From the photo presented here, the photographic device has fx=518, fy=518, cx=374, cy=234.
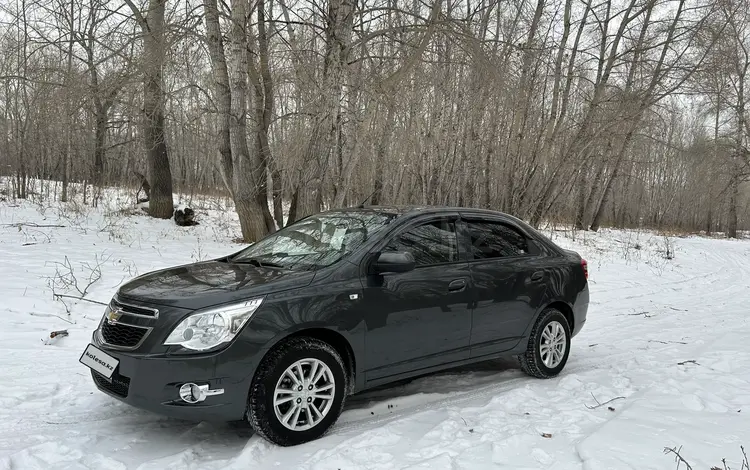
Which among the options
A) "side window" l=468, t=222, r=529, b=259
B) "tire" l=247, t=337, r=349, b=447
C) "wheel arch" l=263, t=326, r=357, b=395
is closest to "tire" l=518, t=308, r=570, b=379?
"side window" l=468, t=222, r=529, b=259

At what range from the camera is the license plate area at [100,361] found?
11.2 ft

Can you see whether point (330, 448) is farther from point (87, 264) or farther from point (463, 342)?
point (87, 264)

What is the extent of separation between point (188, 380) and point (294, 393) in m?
0.70

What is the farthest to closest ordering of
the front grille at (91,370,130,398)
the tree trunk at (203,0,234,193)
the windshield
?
the tree trunk at (203,0,234,193)
the windshield
the front grille at (91,370,130,398)

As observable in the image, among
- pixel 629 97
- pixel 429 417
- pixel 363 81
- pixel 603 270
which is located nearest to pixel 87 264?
pixel 363 81

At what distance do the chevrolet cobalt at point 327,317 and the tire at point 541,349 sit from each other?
0.05 ft

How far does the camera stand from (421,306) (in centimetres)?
420

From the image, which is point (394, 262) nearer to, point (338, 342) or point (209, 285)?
point (338, 342)

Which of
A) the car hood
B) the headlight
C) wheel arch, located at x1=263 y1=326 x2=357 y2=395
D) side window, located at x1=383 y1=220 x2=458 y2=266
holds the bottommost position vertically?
wheel arch, located at x1=263 y1=326 x2=357 y2=395

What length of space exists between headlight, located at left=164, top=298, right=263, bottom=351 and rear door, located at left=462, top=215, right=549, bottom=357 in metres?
2.16

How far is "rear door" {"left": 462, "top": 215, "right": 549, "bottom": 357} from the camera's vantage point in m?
4.66

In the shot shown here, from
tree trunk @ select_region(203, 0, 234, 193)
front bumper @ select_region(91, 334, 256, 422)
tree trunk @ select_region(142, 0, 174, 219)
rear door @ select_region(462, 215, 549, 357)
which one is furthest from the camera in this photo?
tree trunk @ select_region(203, 0, 234, 193)

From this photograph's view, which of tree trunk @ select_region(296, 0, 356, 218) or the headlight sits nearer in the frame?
the headlight

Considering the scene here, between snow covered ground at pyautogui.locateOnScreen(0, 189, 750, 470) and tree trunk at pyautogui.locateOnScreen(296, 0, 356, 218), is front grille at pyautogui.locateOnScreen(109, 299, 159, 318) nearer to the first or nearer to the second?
snow covered ground at pyautogui.locateOnScreen(0, 189, 750, 470)
